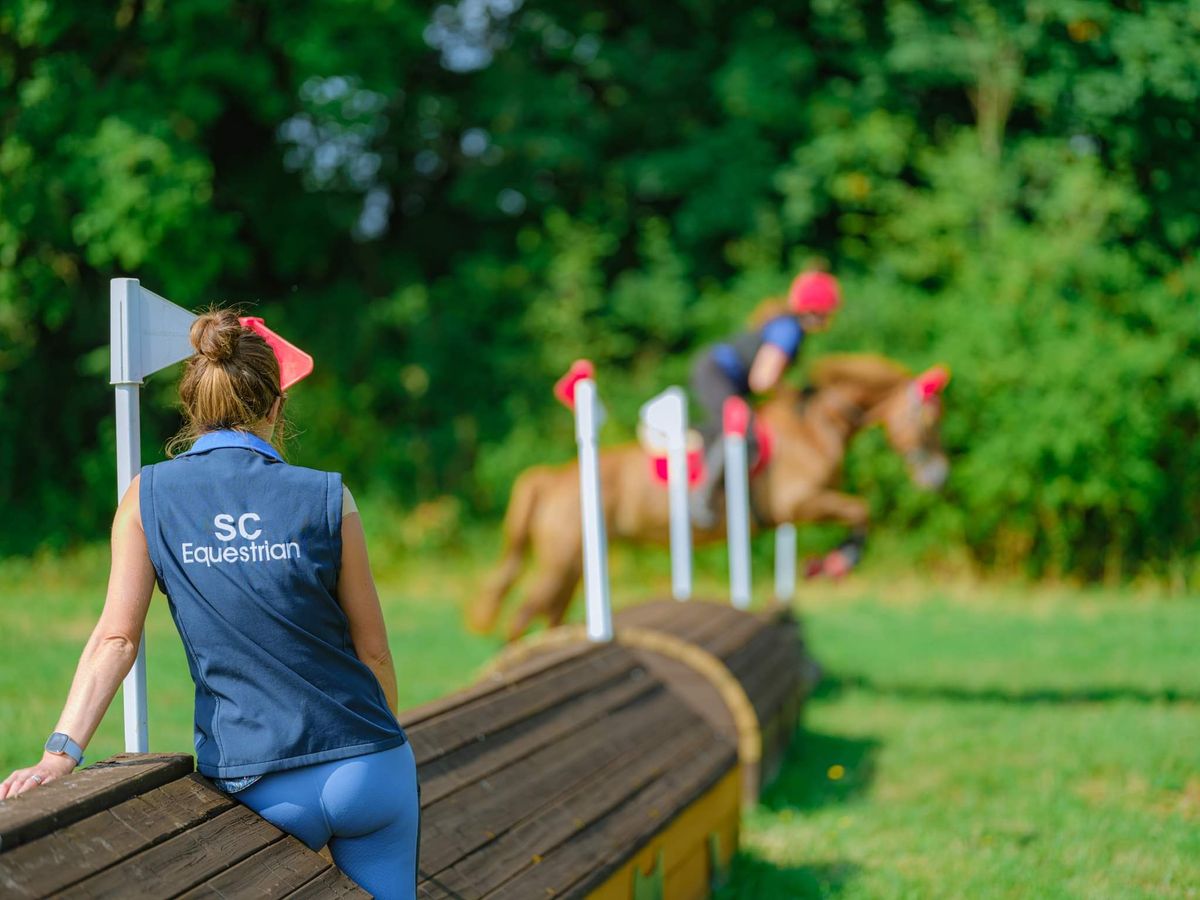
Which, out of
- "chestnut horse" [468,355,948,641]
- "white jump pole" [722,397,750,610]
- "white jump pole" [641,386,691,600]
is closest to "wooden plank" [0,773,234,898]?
"white jump pole" [641,386,691,600]

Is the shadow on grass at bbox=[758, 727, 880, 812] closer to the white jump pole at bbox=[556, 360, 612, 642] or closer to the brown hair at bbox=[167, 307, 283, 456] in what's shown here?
the white jump pole at bbox=[556, 360, 612, 642]

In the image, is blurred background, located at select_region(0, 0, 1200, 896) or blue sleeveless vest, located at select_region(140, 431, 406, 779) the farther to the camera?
blurred background, located at select_region(0, 0, 1200, 896)

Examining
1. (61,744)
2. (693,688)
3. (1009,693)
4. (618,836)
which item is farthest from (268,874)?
(1009,693)

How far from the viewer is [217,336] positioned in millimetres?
2277

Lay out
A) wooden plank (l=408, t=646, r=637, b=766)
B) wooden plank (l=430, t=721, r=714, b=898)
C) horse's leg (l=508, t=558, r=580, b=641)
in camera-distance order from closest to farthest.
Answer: wooden plank (l=430, t=721, r=714, b=898)
wooden plank (l=408, t=646, r=637, b=766)
horse's leg (l=508, t=558, r=580, b=641)

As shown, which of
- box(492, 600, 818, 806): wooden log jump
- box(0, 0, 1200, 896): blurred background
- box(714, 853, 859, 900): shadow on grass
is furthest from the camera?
box(0, 0, 1200, 896): blurred background

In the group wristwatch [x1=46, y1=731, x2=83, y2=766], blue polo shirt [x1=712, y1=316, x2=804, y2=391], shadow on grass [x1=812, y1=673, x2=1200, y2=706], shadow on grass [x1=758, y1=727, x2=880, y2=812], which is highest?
blue polo shirt [x1=712, y1=316, x2=804, y2=391]

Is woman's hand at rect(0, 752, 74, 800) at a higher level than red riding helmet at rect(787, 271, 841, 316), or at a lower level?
lower

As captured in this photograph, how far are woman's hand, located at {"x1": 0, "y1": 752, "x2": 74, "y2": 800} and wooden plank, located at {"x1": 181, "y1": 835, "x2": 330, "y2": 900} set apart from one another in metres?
0.32

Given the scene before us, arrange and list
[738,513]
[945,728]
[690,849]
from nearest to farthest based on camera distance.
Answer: [690,849], [945,728], [738,513]

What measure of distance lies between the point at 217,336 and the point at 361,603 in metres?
0.53

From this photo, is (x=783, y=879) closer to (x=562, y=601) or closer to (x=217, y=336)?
(x=217, y=336)

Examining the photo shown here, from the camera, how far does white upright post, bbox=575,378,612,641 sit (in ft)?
16.1

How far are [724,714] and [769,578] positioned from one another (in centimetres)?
953
